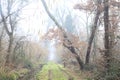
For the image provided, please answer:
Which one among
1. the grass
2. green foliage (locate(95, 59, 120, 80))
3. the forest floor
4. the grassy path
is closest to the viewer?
green foliage (locate(95, 59, 120, 80))

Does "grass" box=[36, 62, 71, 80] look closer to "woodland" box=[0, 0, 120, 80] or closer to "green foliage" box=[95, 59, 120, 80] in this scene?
"woodland" box=[0, 0, 120, 80]

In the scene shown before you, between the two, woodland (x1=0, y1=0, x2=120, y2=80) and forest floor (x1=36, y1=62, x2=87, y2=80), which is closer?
woodland (x1=0, y1=0, x2=120, y2=80)

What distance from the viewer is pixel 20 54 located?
36.7 metres

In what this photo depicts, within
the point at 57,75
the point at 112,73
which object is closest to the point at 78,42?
the point at 57,75

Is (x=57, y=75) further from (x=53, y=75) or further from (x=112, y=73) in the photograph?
(x=112, y=73)

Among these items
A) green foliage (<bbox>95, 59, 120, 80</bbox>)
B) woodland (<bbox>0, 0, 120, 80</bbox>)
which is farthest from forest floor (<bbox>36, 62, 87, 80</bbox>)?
green foliage (<bbox>95, 59, 120, 80</bbox>)

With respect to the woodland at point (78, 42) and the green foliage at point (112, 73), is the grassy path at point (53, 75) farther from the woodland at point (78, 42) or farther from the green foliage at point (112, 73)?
the green foliage at point (112, 73)

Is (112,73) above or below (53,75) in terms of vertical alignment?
above

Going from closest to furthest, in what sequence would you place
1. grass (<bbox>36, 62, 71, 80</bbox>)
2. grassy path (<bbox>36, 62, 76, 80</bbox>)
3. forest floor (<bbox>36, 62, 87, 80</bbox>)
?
forest floor (<bbox>36, 62, 87, 80</bbox>), grassy path (<bbox>36, 62, 76, 80</bbox>), grass (<bbox>36, 62, 71, 80</bbox>)

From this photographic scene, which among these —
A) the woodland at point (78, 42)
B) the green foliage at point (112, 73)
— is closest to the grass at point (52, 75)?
the woodland at point (78, 42)

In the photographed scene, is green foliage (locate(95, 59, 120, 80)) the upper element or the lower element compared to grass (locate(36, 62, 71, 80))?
upper

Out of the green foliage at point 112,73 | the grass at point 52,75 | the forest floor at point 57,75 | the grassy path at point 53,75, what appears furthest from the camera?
the grass at point 52,75

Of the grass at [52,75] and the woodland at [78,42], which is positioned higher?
the woodland at [78,42]

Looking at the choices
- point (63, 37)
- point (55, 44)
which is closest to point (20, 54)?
point (55, 44)
